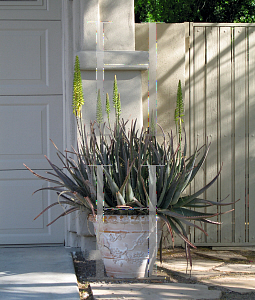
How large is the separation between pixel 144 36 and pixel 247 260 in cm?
232

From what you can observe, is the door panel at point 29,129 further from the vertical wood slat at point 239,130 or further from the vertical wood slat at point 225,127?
the vertical wood slat at point 239,130

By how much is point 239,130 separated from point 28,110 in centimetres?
210

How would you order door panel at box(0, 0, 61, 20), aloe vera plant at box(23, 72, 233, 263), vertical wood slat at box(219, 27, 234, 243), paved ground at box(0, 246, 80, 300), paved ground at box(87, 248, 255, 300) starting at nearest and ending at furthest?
paved ground at box(0, 246, 80, 300)
paved ground at box(87, 248, 255, 300)
aloe vera plant at box(23, 72, 233, 263)
door panel at box(0, 0, 61, 20)
vertical wood slat at box(219, 27, 234, 243)

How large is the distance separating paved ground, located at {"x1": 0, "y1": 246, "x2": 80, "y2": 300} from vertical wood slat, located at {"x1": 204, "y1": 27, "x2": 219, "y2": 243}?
1.48 m

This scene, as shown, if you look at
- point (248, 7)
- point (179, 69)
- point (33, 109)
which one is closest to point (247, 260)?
point (179, 69)

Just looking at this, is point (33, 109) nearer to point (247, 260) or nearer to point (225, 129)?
point (225, 129)

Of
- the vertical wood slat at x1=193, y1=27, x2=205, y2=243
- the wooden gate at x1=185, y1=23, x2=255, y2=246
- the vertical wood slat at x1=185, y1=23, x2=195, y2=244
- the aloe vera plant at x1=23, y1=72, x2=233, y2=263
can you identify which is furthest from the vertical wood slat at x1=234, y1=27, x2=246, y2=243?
the aloe vera plant at x1=23, y1=72, x2=233, y2=263

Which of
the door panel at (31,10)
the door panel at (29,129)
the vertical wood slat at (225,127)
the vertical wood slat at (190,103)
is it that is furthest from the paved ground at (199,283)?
the door panel at (31,10)

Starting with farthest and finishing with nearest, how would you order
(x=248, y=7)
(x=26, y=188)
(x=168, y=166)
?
(x=248, y=7), (x=26, y=188), (x=168, y=166)

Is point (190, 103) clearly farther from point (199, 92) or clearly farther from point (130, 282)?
point (130, 282)

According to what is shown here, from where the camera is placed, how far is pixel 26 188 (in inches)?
143

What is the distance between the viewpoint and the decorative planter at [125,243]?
2701mm

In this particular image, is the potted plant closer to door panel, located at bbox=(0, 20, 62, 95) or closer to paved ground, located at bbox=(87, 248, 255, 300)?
paved ground, located at bbox=(87, 248, 255, 300)

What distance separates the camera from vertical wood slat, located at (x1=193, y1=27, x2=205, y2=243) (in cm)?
369
